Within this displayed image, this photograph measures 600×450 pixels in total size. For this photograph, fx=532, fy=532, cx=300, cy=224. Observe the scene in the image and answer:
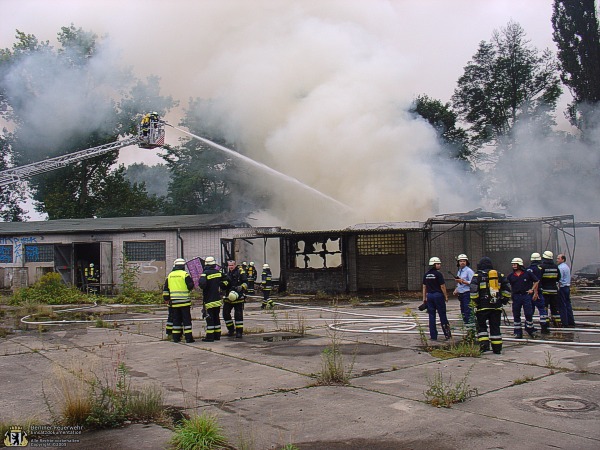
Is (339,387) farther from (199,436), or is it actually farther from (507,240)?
(507,240)

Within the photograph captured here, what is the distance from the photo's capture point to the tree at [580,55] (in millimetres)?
32562

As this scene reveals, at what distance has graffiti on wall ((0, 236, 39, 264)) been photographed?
85.3 feet

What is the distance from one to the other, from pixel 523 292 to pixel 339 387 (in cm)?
502

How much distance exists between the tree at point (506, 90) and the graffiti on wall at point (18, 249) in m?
27.9

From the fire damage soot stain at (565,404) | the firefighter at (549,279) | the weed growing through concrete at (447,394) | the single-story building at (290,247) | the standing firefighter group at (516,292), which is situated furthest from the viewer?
the single-story building at (290,247)

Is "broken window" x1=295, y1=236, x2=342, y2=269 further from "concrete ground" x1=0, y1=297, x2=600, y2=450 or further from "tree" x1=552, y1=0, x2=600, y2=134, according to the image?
"tree" x1=552, y1=0, x2=600, y2=134

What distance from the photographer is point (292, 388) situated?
20.5ft

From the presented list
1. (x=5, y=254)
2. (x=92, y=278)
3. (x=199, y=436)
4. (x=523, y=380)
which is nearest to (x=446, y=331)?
(x=523, y=380)

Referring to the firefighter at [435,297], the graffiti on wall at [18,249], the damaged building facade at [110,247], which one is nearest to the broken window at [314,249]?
the damaged building facade at [110,247]

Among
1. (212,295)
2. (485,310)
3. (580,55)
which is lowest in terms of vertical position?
(485,310)

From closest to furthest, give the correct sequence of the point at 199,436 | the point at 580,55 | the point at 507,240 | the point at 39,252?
the point at 199,436
the point at 507,240
the point at 39,252
the point at 580,55

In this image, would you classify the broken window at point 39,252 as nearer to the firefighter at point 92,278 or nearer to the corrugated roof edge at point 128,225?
the corrugated roof edge at point 128,225

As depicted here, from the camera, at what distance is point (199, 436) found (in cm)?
430

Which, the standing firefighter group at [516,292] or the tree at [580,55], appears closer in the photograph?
the standing firefighter group at [516,292]
